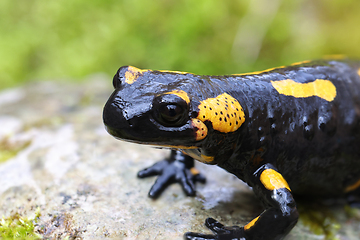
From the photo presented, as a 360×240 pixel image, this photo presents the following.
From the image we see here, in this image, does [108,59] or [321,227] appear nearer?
[321,227]

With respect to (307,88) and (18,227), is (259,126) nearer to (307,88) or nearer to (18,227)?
(307,88)

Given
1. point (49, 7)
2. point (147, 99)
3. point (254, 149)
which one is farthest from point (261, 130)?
point (49, 7)

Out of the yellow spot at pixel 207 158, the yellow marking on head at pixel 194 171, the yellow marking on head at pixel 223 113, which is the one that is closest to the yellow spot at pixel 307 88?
the yellow marking on head at pixel 223 113

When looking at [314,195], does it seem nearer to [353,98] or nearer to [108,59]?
[353,98]

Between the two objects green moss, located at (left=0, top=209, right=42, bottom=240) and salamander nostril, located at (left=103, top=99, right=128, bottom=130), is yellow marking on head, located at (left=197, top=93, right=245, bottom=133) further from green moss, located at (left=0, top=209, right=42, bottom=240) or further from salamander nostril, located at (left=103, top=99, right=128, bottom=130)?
green moss, located at (left=0, top=209, right=42, bottom=240)

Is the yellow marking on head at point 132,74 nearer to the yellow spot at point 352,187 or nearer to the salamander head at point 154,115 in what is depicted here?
the salamander head at point 154,115

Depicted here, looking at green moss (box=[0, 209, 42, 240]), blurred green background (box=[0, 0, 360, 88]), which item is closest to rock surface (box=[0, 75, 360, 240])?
green moss (box=[0, 209, 42, 240])

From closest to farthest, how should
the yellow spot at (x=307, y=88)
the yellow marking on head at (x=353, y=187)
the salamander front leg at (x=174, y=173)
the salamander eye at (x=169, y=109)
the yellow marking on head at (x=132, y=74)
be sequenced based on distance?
1. the salamander eye at (x=169, y=109)
2. the yellow marking on head at (x=132, y=74)
3. the yellow spot at (x=307, y=88)
4. the salamander front leg at (x=174, y=173)
5. the yellow marking on head at (x=353, y=187)
